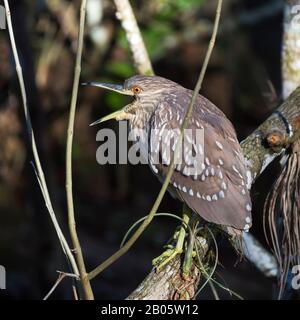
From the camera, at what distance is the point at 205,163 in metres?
3.96

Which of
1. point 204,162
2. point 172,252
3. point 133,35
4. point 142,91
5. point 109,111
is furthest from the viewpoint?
point 109,111

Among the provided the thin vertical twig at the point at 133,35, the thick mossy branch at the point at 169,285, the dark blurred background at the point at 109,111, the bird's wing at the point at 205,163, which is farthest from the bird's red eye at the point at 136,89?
the dark blurred background at the point at 109,111

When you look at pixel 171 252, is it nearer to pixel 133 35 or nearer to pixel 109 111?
pixel 133 35

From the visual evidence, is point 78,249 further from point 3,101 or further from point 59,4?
point 59,4

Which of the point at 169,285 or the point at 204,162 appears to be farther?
the point at 204,162

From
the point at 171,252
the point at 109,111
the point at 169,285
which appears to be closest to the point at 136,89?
the point at 171,252

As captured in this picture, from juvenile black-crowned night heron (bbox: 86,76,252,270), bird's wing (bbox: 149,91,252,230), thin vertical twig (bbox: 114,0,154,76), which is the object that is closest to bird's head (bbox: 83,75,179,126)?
juvenile black-crowned night heron (bbox: 86,76,252,270)

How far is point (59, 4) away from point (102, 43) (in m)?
0.89

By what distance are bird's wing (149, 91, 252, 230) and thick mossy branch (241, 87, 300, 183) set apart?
0.29 feet

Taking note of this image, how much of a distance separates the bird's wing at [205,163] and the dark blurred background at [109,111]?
331cm

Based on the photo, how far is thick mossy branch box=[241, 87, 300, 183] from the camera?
151 inches

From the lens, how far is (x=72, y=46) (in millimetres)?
8609

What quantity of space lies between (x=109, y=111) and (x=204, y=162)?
5.91 m

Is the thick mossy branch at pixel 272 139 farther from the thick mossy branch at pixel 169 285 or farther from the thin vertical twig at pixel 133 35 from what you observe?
the thin vertical twig at pixel 133 35
